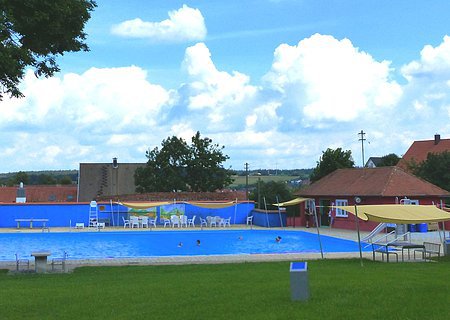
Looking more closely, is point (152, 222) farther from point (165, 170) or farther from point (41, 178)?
point (41, 178)

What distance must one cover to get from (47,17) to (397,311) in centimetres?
963

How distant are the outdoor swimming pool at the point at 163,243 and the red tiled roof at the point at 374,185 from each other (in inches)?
162

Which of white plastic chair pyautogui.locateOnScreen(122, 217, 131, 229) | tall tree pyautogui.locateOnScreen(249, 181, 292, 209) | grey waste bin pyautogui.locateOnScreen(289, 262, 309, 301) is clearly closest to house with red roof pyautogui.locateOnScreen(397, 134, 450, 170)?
tall tree pyautogui.locateOnScreen(249, 181, 292, 209)

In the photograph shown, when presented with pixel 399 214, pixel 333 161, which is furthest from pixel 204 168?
pixel 399 214

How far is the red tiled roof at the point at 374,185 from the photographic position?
97.5 feet

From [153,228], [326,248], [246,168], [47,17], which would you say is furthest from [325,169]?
[47,17]

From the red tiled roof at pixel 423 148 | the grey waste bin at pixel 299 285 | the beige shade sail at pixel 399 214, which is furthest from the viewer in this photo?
the red tiled roof at pixel 423 148

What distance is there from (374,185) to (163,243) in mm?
12243

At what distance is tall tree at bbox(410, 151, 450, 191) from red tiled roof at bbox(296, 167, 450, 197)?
5.31 m

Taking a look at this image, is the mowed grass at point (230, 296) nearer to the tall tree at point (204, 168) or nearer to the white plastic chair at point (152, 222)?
the white plastic chair at point (152, 222)

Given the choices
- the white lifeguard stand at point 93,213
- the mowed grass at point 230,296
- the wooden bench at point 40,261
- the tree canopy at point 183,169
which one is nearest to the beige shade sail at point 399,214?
the mowed grass at point 230,296

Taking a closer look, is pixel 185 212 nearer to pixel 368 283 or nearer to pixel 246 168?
pixel 246 168

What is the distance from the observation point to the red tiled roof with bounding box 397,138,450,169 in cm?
5791

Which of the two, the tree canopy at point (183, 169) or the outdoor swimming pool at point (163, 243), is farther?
the tree canopy at point (183, 169)
